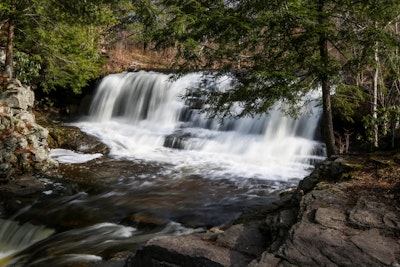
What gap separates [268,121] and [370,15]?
8621 millimetres

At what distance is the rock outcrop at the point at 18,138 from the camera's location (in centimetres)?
822

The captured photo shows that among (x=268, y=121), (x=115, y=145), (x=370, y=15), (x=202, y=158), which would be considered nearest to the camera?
(x=370, y=15)

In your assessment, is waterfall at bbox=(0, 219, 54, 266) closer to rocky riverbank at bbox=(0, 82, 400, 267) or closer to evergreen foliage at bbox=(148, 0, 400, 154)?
rocky riverbank at bbox=(0, 82, 400, 267)

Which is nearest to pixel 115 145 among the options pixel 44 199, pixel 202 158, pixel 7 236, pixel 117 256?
pixel 202 158

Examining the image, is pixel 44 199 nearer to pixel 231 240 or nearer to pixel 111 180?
pixel 111 180

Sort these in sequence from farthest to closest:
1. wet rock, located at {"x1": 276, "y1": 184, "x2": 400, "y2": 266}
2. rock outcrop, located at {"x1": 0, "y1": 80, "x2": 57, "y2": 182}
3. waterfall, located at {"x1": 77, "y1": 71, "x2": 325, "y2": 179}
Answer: waterfall, located at {"x1": 77, "y1": 71, "x2": 325, "y2": 179}, rock outcrop, located at {"x1": 0, "y1": 80, "x2": 57, "y2": 182}, wet rock, located at {"x1": 276, "y1": 184, "x2": 400, "y2": 266}

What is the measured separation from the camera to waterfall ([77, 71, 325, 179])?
38.3 feet

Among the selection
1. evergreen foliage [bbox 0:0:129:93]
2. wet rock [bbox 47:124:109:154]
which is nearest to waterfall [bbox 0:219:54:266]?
evergreen foliage [bbox 0:0:129:93]

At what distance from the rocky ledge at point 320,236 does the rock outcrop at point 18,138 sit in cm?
592

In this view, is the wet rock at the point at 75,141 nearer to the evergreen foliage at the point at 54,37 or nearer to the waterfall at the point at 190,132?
the waterfall at the point at 190,132

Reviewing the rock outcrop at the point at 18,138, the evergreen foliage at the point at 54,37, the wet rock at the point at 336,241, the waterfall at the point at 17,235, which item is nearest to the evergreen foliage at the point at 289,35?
the wet rock at the point at 336,241

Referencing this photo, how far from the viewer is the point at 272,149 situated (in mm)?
12906

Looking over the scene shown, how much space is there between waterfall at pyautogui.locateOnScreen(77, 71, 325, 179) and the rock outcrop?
10.9ft

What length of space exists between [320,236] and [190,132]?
40.1 ft
